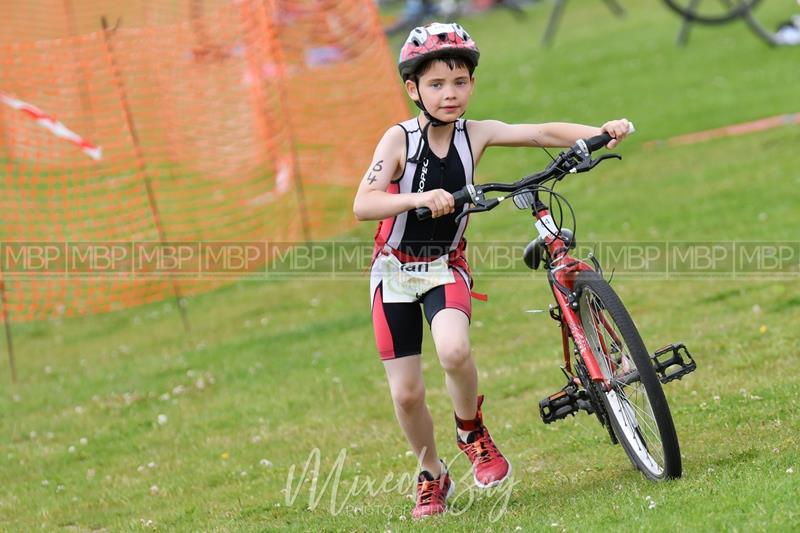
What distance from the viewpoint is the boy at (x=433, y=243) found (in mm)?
5555

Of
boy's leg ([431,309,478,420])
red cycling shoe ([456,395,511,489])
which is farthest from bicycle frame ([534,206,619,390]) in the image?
red cycling shoe ([456,395,511,489])

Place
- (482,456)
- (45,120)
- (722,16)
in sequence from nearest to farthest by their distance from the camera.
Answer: (482,456), (45,120), (722,16)

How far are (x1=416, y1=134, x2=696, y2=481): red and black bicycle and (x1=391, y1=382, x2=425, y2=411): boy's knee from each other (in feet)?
1.98

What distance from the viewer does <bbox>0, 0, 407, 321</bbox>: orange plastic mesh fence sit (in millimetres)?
13695

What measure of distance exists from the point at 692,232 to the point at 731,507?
709cm

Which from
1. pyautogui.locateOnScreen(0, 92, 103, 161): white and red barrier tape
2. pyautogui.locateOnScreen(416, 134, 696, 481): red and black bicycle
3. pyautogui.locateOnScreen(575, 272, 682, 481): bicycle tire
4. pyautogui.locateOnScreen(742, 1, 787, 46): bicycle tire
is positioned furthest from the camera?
pyautogui.locateOnScreen(742, 1, 787, 46): bicycle tire

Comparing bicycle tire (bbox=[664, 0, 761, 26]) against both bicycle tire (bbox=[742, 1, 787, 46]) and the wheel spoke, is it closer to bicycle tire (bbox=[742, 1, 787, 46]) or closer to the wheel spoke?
bicycle tire (bbox=[742, 1, 787, 46])

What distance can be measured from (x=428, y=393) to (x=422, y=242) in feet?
9.41

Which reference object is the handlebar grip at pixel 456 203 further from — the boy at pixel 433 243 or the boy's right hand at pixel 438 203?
the boy at pixel 433 243

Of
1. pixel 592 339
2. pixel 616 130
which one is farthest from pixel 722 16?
pixel 592 339

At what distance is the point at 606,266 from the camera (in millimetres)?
11320

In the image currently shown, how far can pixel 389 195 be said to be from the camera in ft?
17.7

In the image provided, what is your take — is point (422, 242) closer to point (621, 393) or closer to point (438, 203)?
point (438, 203)

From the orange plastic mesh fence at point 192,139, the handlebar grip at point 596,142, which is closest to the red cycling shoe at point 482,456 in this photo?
the handlebar grip at point 596,142
